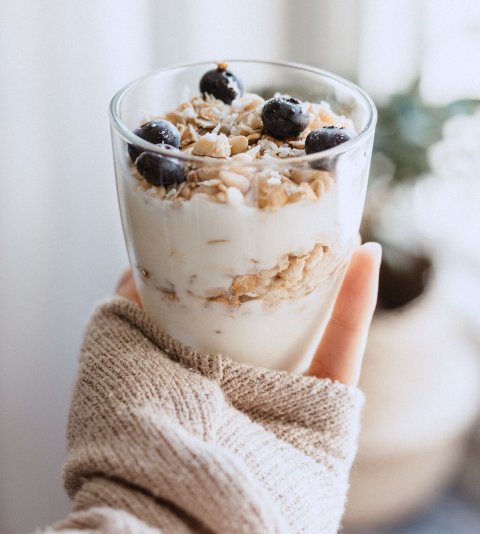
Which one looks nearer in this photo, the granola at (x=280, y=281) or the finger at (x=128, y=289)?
the granola at (x=280, y=281)

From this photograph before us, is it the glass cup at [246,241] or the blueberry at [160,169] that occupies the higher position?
the blueberry at [160,169]

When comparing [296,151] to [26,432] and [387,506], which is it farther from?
[387,506]

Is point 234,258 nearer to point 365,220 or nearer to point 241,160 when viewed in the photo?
point 241,160

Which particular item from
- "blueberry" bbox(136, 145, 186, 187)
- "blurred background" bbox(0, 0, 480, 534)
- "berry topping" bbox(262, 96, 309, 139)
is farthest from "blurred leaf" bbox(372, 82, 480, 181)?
"blueberry" bbox(136, 145, 186, 187)

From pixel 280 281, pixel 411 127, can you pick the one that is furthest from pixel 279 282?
pixel 411 127

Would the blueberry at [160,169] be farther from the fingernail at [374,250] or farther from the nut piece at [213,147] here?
the fingernail at [374,250]

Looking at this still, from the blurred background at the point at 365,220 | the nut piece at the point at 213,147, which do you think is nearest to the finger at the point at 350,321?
the nut piece at the point at 213,147

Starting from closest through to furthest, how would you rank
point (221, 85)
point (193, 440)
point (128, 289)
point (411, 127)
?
point (193, 440), point (221, 85), point (128, 289), point (411, 127)
